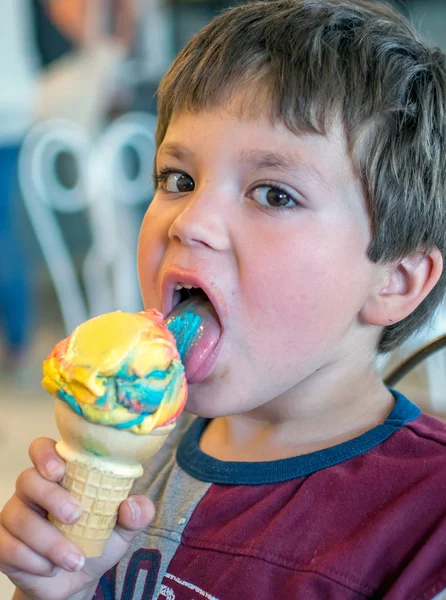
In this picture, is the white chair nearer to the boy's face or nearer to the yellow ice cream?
the boy's face

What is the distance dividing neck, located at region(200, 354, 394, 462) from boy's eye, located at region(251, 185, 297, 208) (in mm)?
227

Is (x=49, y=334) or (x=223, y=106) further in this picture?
(x=49, y=334)

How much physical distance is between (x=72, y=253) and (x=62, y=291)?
4.90 ft

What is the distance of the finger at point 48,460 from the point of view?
804mm

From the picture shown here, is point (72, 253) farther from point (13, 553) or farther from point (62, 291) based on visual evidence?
point (13, 553)

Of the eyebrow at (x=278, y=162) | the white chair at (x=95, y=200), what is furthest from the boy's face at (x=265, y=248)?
the white chair at (x=95, y=200)

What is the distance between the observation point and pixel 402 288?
3.25ft

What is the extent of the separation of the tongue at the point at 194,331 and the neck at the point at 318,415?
17cm

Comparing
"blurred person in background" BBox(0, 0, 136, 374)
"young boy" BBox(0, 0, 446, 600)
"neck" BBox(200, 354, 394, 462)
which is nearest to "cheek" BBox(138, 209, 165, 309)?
"young boy" BBox(0, 0, 446, 600)

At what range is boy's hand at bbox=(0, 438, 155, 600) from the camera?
31.0 inches

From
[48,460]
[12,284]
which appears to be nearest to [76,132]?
[12,284]

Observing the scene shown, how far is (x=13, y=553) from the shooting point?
83 cm

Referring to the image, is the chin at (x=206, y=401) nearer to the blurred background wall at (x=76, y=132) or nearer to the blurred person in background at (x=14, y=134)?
the blurred background wall at (x=76, y=132)

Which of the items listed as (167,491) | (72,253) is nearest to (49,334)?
(72,253)
